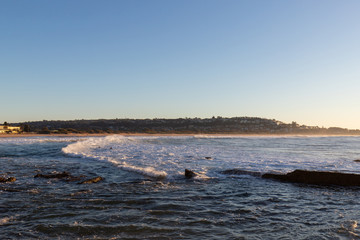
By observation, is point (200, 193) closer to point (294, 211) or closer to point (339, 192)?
point (294, 211)

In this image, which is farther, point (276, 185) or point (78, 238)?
point (276, 185)

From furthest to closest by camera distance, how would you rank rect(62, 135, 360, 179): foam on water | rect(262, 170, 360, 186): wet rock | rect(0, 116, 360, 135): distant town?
rect(0, 116, 360, 135): distant town, rect(62, 135, 360, 179): foam on water, rect(262, 170, 360, 186): wet rock

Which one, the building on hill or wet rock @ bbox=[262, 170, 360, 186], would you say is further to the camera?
the building on hill

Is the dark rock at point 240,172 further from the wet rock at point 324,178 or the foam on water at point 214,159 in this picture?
the wet rock at point 324,178

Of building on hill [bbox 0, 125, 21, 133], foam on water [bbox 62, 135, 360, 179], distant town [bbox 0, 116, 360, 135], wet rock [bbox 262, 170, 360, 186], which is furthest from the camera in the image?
distant town [bbox 0, 116, 360, 135]

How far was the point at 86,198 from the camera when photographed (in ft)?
25.4

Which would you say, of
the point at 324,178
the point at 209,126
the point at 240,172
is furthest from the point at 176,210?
the point at 209,126

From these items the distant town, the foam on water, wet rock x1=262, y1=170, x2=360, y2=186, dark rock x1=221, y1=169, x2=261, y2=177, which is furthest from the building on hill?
wet rock x1=262, y1=170, x2=360, y2=186

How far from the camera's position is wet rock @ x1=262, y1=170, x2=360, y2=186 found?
980 centimetres

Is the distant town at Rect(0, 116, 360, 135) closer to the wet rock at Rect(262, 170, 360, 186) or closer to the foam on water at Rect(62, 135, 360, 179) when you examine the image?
the foam on water at Rect(62, 135, 360, 179)

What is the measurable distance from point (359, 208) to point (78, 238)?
6386 millimetres

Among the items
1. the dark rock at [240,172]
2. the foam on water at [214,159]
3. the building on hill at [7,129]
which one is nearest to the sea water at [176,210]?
the dark rock at [240,172]

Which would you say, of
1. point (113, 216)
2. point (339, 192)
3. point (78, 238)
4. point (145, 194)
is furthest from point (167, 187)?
point (339, 192)

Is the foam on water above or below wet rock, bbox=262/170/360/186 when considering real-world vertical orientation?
below
